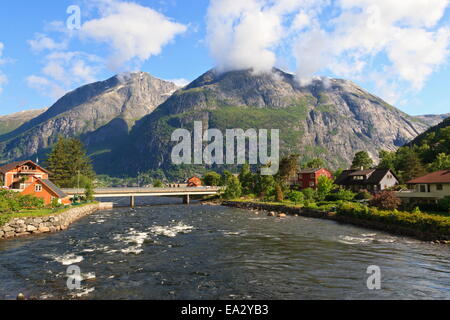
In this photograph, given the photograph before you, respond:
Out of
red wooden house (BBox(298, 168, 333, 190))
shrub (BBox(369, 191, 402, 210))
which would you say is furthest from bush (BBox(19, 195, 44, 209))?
red wooden house (BBox(298, 168, 333, 190))

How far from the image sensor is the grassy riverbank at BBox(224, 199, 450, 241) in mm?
48438

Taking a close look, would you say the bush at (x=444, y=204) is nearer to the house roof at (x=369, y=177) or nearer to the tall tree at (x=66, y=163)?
the house roof at (x=369, y=177)

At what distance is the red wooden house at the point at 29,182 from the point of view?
3078 inches

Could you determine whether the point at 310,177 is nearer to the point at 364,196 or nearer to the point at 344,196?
the point at 364,196

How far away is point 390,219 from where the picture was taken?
58375 mm

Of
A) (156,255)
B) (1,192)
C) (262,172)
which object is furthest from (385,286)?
(262,172)

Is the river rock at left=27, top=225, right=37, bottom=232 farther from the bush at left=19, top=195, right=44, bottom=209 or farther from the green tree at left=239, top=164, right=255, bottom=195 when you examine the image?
the green tree at left=239, top=164, right=255, bottom=195

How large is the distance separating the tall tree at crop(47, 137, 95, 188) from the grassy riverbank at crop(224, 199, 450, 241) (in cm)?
10182

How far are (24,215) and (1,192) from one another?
33.1 feet

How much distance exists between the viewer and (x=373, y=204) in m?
70.8

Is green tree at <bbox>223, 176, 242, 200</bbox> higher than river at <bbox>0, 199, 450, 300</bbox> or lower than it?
higher

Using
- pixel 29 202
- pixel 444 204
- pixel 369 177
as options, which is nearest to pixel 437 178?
pixel 444 204

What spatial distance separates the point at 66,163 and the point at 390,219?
135284 mm

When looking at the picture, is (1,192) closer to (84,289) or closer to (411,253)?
(84,289)
